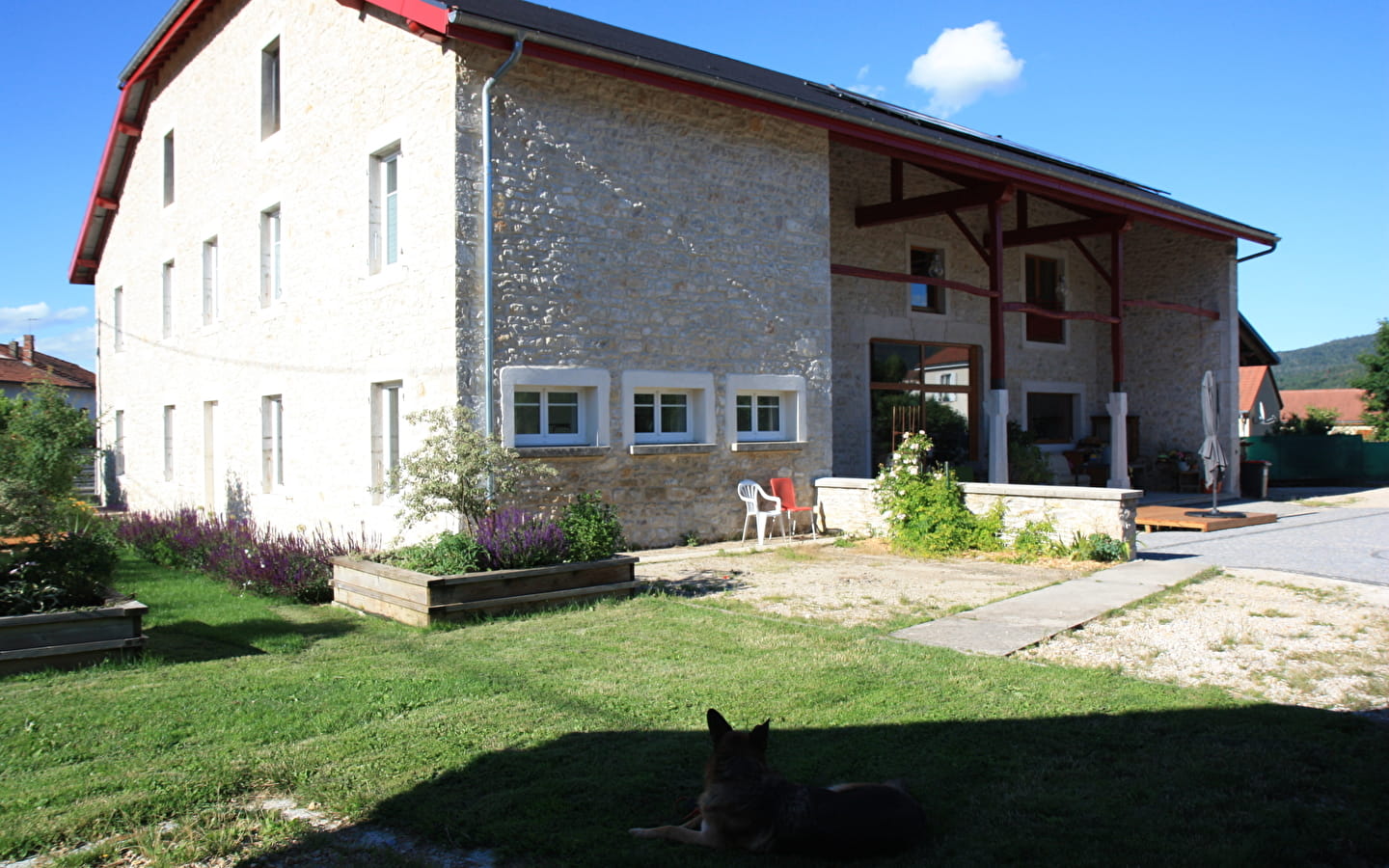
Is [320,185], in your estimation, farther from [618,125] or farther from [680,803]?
[680,803]

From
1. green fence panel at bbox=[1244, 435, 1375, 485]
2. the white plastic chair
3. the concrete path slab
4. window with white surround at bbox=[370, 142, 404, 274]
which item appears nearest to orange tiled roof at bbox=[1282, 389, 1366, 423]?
green fence panel at bbox=[1244, 435, 1375, 485]

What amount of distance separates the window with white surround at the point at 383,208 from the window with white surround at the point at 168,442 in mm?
9831

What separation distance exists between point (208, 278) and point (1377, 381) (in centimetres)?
4191

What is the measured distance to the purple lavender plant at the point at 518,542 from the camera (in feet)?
26.6

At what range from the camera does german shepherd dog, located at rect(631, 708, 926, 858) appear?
309 cm

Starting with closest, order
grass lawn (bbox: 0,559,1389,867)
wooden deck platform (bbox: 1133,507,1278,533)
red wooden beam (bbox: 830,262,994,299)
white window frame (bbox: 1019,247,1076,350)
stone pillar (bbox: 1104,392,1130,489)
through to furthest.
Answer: grass lawn (bbox: 0,559,1389,867) < wooden deck platform (bbox: 1133,507,1278,533) < red wooden beam (bbox: 830,262,994,299) < stone pillar (bbox: 1104,392,1130,489) < white window frame (bbox: 1019,247,1076,350)

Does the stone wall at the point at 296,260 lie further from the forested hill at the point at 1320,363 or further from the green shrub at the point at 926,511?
the forested hill at the point at 1320,363

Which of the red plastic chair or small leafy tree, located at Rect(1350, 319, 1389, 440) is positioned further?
small leafy tree, located at Rect(1350, 319, 1389, 440)

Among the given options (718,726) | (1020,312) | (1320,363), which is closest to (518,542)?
(718,726)

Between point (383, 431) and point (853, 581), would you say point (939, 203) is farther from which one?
point (383, 431)

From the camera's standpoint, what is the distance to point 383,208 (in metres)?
11.9

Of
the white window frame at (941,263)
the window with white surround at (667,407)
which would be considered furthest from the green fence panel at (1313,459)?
the window with white surround at (667,407)

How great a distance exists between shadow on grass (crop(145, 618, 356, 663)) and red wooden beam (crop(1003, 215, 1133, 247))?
14.7 metres

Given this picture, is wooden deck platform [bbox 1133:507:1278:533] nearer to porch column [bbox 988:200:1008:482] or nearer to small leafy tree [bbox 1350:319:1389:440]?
porch column [bbox 988:200:1008:482]
